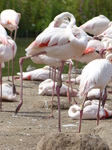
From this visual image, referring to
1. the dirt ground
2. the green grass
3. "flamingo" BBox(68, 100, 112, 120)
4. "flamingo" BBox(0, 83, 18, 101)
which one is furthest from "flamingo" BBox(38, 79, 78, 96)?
the green grass

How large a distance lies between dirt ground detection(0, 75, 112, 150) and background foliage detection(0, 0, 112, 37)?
12.2 meters

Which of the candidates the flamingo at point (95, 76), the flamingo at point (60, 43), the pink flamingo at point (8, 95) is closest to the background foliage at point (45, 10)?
the pink flamingo at point (8, 95)

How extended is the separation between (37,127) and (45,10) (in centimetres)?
1609

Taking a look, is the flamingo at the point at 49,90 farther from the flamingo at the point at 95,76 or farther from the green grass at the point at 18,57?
the green grass at the point at 18,57

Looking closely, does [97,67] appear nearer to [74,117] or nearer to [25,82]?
[74,117]

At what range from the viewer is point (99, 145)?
4.05 metres

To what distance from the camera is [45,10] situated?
21469 mm

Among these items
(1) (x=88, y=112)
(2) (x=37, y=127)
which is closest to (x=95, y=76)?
(2) (x=37, y=127)

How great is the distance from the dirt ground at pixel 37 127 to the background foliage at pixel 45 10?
12.2 meters

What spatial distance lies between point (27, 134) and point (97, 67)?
3.63ft

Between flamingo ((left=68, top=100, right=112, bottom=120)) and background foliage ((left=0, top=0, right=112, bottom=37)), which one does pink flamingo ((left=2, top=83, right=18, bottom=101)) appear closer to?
flamingo ((left=68, top=100, right=112, bottom=120))

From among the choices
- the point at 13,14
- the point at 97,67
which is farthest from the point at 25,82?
the point at 97,67

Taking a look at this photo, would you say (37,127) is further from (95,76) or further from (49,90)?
(49,90)

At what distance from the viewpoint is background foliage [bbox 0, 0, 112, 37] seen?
2038 cm
